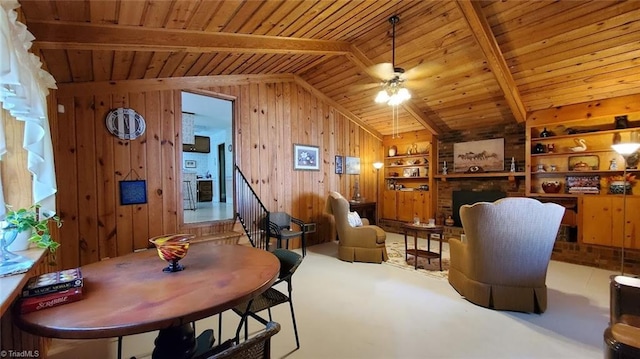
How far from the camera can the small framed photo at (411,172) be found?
22.3 ft

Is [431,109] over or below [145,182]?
over

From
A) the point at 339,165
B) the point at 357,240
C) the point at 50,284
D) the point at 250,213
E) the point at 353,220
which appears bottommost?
the point at 357,240

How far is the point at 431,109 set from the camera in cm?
562

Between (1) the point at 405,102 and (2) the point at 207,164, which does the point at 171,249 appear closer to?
(1) the point at 405,102

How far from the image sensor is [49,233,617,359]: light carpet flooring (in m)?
2.20

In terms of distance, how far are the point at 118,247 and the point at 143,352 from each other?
1.98 m

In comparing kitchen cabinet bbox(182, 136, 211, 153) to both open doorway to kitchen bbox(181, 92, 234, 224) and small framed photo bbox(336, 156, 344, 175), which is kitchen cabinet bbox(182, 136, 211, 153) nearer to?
open doorway to kitchen bbox(181, 92, 234, 224)

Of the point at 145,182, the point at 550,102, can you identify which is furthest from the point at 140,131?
the point at 550,102

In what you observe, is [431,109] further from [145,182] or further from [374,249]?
[145,182]

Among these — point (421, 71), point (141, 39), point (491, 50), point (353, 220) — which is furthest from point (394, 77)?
point (141, 39)

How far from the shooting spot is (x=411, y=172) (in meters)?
6.91

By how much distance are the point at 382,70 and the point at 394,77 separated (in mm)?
766

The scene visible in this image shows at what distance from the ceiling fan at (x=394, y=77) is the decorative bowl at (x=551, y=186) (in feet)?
9.56

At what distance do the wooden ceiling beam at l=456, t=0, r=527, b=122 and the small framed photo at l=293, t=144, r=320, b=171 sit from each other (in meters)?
3.30
